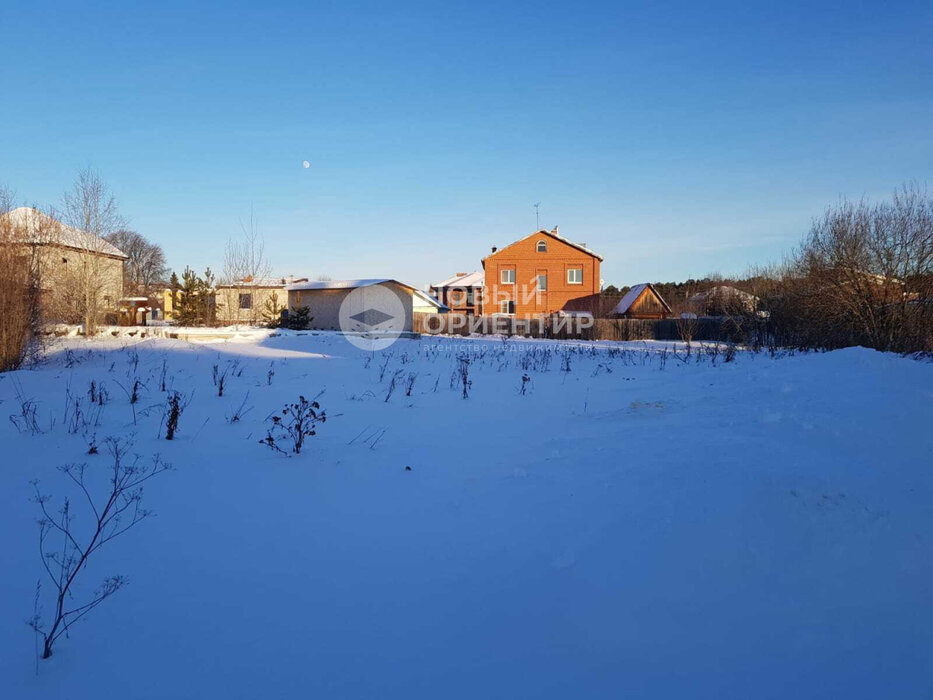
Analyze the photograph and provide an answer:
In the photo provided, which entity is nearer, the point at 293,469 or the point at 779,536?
the point at 779,536

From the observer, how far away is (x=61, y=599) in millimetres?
2072

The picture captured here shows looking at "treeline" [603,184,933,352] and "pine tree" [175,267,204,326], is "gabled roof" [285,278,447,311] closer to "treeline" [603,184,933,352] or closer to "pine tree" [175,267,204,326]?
"pine tree" [175,267,204,326]

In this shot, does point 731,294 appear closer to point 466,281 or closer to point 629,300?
point 629,300

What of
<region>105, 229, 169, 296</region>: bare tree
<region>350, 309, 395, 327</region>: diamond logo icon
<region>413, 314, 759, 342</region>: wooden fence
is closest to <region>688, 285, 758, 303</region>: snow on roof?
<region>413, 314, 759, 342</region>: wooden fence

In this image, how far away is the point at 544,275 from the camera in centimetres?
3628

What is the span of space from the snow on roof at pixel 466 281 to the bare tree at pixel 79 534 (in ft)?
160

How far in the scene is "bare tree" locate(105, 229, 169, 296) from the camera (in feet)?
173

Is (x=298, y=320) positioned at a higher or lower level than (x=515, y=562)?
higher

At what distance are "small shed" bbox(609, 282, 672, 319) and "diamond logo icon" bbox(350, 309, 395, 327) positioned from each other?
51.0 feet

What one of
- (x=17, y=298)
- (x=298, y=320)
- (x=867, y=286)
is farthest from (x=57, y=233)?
(x=867, y=286)

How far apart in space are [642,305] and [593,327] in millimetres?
7811

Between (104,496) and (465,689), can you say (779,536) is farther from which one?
(104,496)

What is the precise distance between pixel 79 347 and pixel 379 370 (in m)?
7.36

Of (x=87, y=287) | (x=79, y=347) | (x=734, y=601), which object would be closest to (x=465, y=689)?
(x=734, y=601)
